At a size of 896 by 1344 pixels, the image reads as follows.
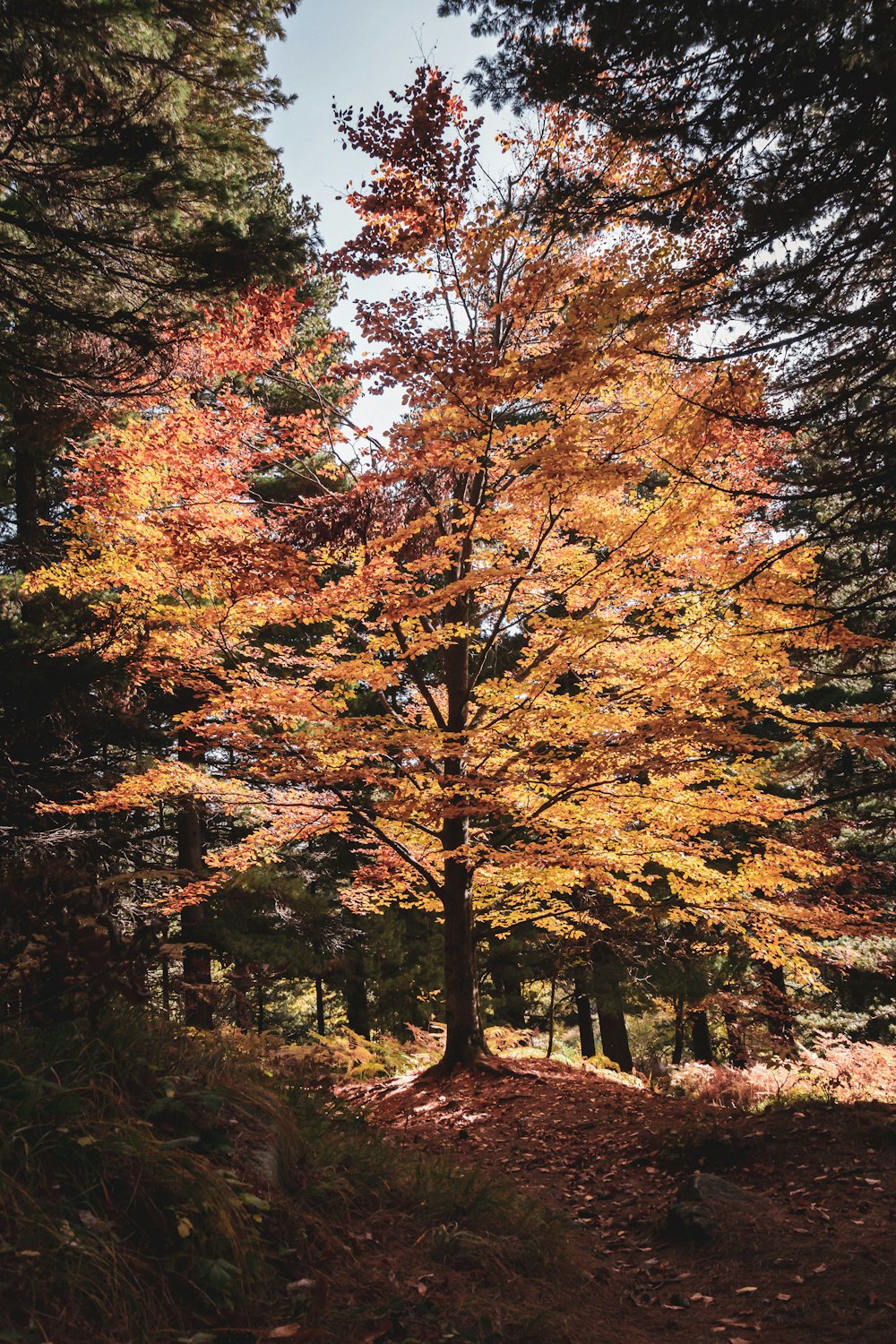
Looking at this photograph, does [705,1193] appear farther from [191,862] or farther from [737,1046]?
[191,862]

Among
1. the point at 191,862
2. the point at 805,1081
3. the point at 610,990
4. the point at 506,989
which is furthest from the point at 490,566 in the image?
the point at 506,989

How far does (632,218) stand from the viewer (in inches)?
177

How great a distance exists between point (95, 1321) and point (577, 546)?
287 inches

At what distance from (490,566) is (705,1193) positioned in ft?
19.0

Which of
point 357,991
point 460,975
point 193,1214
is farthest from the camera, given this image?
point 357,991

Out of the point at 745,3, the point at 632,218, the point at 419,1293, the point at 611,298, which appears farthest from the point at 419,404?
the point at 419,1293

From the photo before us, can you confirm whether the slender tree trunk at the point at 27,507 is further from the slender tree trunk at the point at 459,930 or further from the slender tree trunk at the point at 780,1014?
the slender tree trunk at the point at 780,1014

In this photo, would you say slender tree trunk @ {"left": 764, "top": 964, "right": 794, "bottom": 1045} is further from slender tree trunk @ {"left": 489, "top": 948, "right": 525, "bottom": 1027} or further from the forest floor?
slender tree trunk @ {"left": 489, "top": 948, "right": 525, "bottom": 1027}

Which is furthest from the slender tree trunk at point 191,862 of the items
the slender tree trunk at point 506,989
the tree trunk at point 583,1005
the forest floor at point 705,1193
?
the tree trunk at point 583,1005

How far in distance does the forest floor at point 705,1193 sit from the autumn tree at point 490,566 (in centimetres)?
178

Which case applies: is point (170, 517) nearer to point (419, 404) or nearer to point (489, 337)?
point (419, 404)

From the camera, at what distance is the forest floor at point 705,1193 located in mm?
3393

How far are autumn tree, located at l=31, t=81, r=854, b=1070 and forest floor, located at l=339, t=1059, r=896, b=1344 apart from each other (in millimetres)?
1784

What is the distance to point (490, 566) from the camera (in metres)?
7.77
